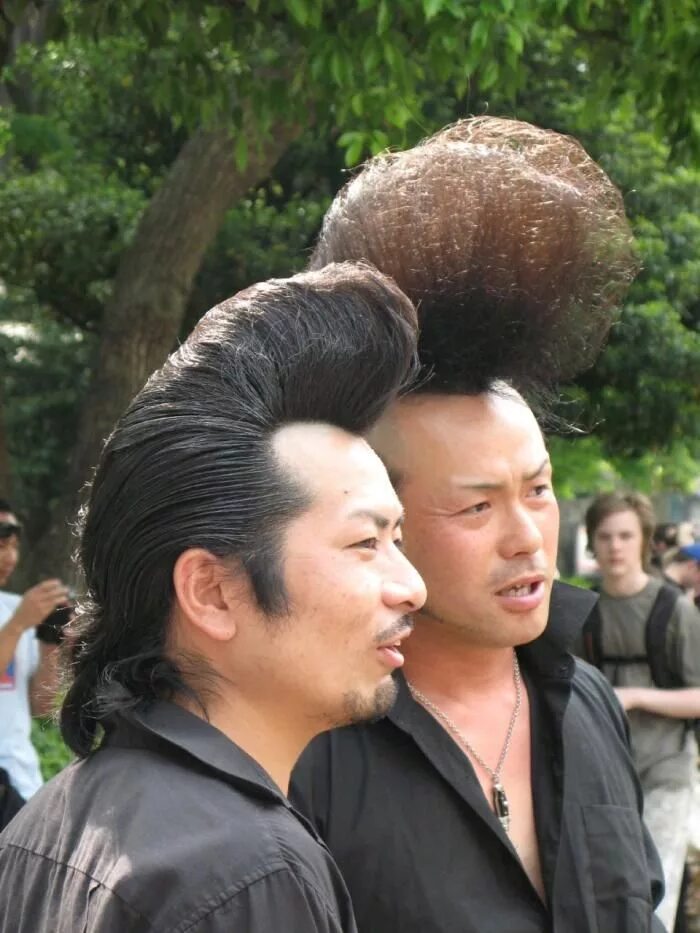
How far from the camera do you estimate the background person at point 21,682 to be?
16.0 feet

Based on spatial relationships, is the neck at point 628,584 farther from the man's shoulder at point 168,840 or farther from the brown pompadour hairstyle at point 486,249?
the man's shoulder at point 168,840

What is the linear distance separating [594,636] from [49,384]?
32.9 ft

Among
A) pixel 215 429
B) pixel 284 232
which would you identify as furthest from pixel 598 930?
pixel 284 232

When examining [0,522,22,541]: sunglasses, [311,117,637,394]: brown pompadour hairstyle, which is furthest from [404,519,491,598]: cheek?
[0,522,22,541]: sunglasses

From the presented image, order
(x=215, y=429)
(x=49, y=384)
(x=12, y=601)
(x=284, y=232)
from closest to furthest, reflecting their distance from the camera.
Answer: (x=215, y=429) → (x=12, y=601) → (x=284, y=232) → (x=49, y=384)

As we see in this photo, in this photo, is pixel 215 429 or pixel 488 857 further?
pixel 488 857

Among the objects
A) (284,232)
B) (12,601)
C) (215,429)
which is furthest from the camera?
(284,232)

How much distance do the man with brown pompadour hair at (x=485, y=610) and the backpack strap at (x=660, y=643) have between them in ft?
8.67

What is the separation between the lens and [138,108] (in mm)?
11273

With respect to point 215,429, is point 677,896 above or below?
below

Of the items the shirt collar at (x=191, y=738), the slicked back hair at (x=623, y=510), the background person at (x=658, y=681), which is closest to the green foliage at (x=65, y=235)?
the slicked back hair at (x=623, y=510)

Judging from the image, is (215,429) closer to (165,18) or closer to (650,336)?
(165,18)

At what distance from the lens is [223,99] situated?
234 inches

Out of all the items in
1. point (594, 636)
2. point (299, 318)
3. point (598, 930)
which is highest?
point (299, 318)
